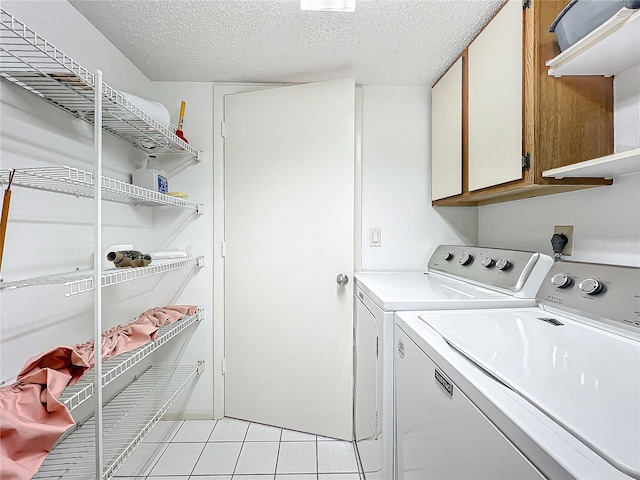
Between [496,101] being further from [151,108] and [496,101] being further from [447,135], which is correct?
[151,108]

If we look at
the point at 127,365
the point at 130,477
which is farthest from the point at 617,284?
the point at 130,477

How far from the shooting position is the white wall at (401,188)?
2.20 meters

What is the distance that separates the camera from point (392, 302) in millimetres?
1229

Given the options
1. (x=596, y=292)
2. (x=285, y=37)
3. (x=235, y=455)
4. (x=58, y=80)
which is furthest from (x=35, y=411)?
(x=285, y=37)

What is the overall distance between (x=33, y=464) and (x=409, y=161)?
2.23 m

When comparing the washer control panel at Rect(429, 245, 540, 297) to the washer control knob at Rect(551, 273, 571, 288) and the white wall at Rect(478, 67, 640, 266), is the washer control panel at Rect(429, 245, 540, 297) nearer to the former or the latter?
the washer control knob at Rect(551, 273, 571, 288)

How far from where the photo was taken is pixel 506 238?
6.12ft

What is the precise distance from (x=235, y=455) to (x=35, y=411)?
1.19 metres

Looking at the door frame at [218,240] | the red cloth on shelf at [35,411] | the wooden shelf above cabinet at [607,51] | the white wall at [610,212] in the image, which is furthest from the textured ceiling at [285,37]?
the red cloth on shelf at [35,411]

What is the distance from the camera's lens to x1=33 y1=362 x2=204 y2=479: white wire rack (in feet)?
3.91

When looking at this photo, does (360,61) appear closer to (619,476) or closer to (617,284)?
(617,284)

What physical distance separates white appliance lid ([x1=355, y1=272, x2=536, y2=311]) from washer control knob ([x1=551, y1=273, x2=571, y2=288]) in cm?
11

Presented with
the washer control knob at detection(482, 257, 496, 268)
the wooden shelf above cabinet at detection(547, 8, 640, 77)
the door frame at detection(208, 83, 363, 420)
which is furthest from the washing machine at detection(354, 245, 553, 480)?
the door frame at detection(208, 83, 363, 420)

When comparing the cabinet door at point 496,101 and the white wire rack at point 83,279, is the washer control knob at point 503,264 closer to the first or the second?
the cabinet door at point 496,101
